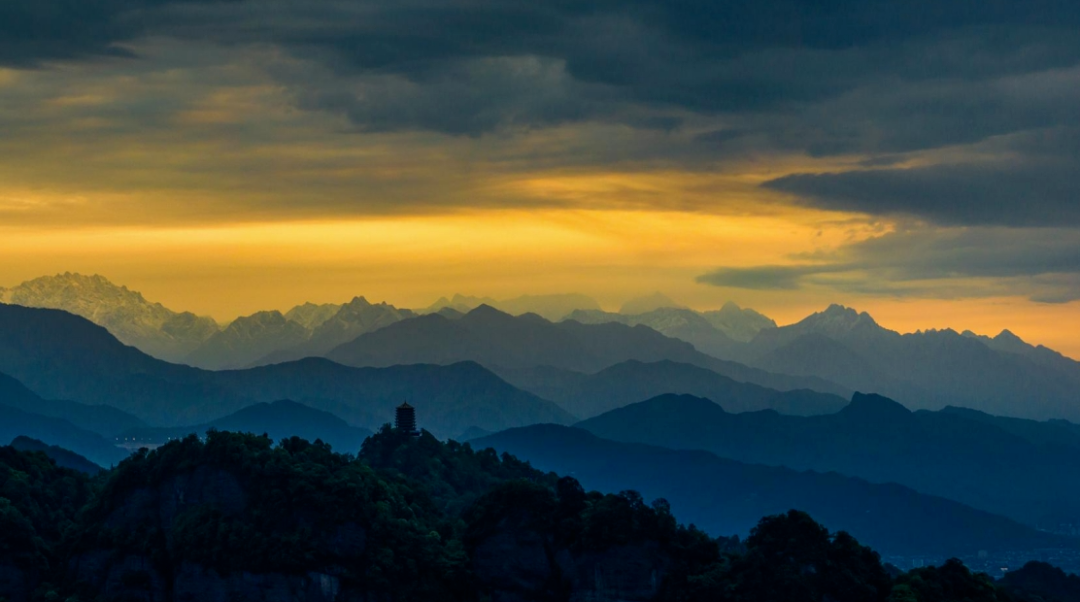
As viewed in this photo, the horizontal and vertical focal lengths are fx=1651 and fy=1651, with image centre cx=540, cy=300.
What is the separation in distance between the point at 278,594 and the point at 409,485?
3694 cm

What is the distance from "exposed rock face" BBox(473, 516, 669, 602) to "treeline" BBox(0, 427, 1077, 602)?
15 centimetres

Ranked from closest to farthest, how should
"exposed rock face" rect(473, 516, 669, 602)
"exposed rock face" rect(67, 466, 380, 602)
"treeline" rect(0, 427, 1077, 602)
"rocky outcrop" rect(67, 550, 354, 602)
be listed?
"treeline" rect(0, 427, 1077, 602) → "rocky outcrop" rect(67, 550, 354, 602) → "exposed rock face" rect(67, 466, 380, 602) → "exposed rock face" rect(473, 516, 669, 602)

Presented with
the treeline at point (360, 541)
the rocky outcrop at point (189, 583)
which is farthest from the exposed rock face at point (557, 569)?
the rocky outcrop at point (189, 583)

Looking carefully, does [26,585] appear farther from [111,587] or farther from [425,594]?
[425,594]

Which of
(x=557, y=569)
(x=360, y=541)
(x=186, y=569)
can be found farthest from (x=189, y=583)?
(x=557, y=569)

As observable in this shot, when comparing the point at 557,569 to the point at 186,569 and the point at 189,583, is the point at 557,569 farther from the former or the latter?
the point at 186,569

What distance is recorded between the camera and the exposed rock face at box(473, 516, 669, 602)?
16450 centimetres

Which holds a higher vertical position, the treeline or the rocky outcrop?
the treeline

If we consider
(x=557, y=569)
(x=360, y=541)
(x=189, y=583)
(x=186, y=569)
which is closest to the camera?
(x=189, y=583)

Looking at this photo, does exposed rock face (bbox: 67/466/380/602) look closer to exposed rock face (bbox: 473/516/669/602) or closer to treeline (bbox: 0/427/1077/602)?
treeline (bbox: 0/427/1077/602)

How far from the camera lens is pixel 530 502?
172m

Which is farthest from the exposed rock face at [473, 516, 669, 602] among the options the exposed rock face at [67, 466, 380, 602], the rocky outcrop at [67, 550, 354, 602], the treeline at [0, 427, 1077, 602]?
the rocky outcrop at [67, 550, 354, 602]

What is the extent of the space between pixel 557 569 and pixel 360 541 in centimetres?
2021

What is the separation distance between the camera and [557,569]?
168250mm
